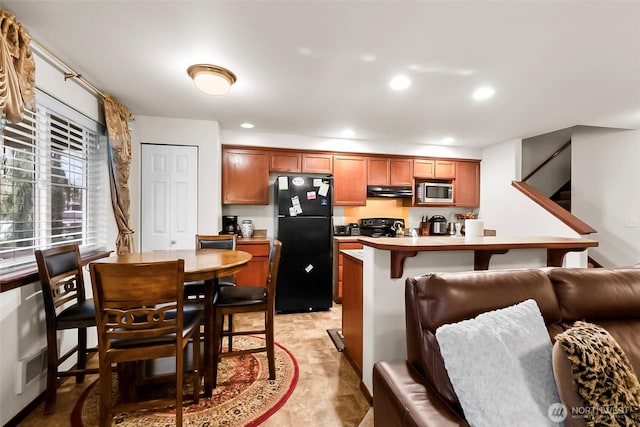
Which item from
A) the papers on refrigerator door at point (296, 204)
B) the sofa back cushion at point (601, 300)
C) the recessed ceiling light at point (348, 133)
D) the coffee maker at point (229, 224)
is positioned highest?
the recessed ceiling light at point (348, 133)

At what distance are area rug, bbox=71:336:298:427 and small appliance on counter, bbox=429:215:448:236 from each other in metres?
3.25

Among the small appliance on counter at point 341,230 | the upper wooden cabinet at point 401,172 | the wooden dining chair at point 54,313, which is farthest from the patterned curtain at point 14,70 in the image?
the upper wooden cabinet at point 401,172

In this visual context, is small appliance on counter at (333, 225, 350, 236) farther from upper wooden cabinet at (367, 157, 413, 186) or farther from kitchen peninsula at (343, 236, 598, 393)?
kitchen peninsula at (343, 236, 598, 393)

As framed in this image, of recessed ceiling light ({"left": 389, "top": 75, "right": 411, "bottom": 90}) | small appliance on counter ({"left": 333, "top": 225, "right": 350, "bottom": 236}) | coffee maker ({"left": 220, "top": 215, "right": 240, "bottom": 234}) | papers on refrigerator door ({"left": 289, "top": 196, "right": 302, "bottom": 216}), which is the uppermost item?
recessed ceiling light ({"left": 389, "top": 75, "right": 411, "bottom": 90})

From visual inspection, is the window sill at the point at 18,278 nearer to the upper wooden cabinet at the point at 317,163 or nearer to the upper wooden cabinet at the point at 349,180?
the upper wooden cabinet at the point at 317,163

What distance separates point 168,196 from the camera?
137 inches

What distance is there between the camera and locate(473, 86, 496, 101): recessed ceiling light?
8.32ft

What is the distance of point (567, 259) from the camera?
2338 mm

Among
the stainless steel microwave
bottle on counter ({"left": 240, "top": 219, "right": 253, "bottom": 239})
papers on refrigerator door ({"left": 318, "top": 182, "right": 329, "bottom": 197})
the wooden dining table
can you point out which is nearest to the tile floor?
the wooden dining table

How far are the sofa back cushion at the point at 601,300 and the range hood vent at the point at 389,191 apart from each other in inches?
122

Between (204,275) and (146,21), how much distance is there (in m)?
1.53

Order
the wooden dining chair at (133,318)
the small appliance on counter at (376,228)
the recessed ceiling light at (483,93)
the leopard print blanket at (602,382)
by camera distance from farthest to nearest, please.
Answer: the small appliance on counter at (376,228) → the recessed ceiling light at (483,93) → the wooden dining chair at (133,318) → the leopard print blanket at (602,382)

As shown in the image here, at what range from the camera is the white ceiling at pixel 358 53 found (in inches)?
61.6

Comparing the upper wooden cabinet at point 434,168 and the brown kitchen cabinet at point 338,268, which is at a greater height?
the upper wooden cabinet at point 434,168
